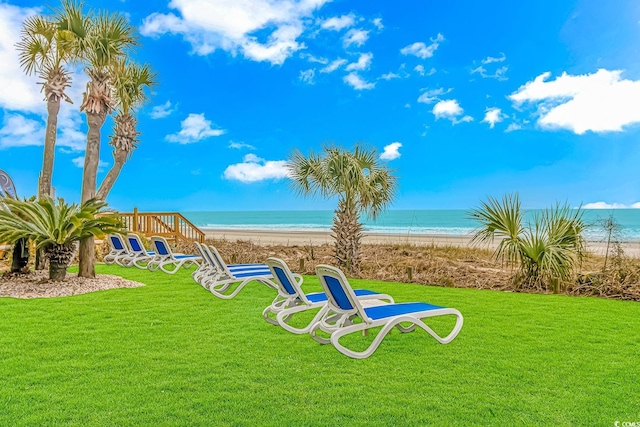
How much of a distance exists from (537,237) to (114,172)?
9.28m

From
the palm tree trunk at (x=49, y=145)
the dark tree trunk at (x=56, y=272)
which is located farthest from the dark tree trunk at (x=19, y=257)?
the palm tree trunk at (x=49, y=145)

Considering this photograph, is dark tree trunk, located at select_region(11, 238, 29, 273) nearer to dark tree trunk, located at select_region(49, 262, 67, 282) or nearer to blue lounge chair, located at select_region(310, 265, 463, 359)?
dark tree trunk, located at select_region(49, 262, 67, 282)

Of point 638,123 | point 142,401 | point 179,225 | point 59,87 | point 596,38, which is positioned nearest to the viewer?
point 142,401

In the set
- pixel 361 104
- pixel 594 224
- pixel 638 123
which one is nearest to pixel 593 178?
pixel 638 123

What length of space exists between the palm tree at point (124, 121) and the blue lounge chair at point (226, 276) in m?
3.96

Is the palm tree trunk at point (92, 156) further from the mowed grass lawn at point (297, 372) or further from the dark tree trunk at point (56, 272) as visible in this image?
the mowed grass lawn at point (297, 372)

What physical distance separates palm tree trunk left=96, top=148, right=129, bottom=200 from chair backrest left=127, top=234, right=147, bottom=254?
119 centimetres

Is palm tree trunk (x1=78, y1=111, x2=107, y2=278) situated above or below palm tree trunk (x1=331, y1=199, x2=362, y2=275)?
above

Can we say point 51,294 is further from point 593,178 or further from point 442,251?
point 593,178

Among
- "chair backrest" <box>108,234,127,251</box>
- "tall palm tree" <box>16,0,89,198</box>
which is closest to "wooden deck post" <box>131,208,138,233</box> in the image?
"chair backrest" <box>108,234,127,251</box>

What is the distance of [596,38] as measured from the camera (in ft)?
85.4

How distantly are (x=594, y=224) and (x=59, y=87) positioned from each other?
12091 mm

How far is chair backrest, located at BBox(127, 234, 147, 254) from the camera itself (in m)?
10.7

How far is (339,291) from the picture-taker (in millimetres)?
3990
